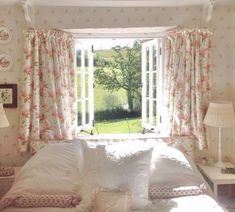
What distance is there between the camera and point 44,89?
3.21 m

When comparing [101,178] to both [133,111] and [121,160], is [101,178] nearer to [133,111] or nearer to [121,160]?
[121,160]

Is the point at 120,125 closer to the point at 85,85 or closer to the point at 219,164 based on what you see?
the point at 85,85

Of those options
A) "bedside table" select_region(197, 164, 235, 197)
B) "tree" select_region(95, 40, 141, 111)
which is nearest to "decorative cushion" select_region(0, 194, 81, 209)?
"bedside table" select_region(197, 164, 235, 197)

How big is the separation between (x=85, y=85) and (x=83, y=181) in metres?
1.58

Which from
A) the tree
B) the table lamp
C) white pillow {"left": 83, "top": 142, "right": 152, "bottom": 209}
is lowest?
white pillow {"left": 83, "top": 142, "right": 152, "bottom": 209}

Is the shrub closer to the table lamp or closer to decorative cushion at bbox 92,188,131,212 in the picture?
the table lamp

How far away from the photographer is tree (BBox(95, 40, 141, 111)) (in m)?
4.76

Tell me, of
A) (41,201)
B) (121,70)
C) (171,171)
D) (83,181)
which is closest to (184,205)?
(171,171)

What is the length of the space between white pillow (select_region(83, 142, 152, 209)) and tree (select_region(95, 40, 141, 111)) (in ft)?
8.31

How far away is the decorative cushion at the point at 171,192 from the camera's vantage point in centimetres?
236

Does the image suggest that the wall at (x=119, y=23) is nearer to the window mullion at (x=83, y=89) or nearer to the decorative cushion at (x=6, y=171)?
the decorative cushion at (x=6, y=171)

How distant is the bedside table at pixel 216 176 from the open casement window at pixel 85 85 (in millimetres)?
1388

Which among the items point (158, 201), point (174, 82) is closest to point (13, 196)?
point (158, 201)

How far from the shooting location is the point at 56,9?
3.24 metres
